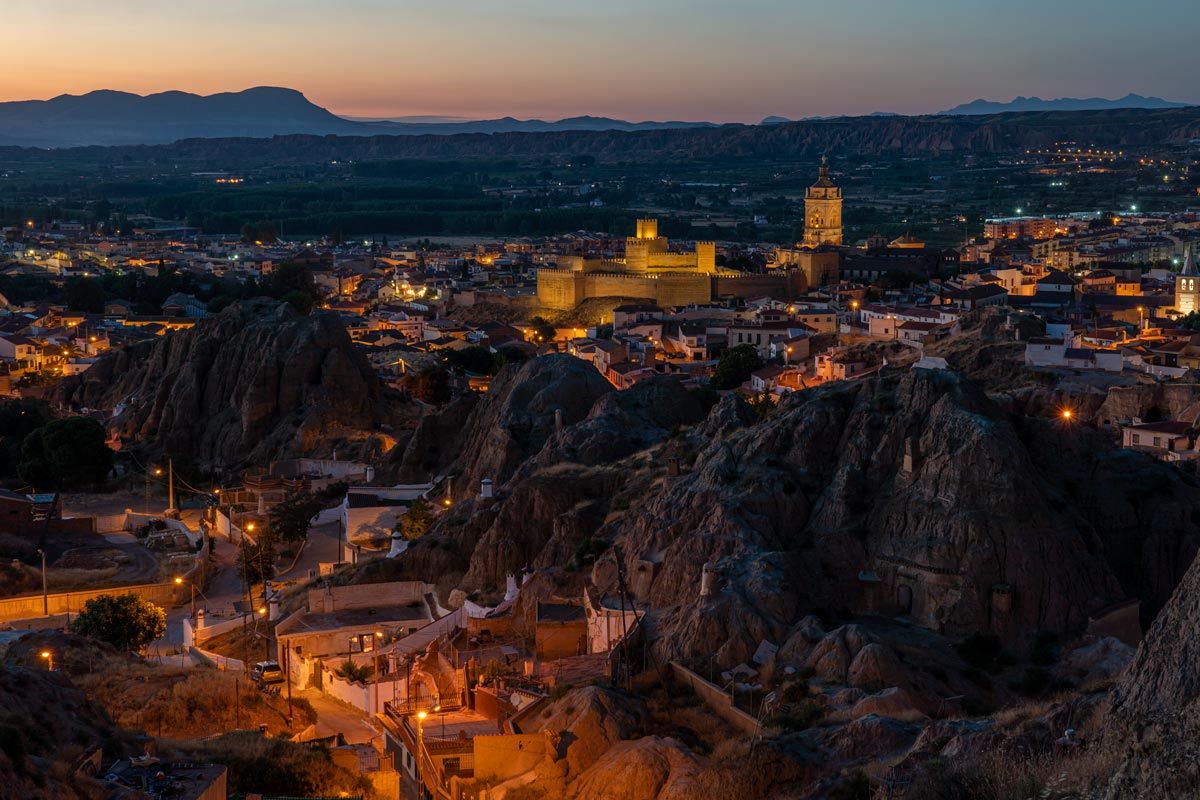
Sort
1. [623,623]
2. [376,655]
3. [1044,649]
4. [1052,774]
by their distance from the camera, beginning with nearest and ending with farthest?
[1052,774] → [1044,649] → [623,623] → [376,655]

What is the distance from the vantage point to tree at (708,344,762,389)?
163 feet

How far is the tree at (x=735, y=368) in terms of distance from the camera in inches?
1953

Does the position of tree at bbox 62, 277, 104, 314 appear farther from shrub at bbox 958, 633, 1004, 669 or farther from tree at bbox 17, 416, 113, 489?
shrub at bbox 958, 633, 1004, 669

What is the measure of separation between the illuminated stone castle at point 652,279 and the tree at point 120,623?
5457cm

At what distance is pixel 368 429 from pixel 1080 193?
13619 centimetres

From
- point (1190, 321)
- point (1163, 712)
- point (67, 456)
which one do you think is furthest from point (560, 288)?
point (1163, 712)

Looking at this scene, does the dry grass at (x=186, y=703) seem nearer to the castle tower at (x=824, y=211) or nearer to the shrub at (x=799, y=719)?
the shrub at (x=799, y=719)

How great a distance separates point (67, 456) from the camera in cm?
4538

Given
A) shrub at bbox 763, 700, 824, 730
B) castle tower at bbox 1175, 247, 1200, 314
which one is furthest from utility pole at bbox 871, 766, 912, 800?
castle tower at bbox 1175, 247, 1200, 314

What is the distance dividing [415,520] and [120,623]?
7305 millimetres

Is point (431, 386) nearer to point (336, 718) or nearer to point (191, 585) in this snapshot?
point (191, 585)

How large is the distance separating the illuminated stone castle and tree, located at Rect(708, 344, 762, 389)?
95.3 ft

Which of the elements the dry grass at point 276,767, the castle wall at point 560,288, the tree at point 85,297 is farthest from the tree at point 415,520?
the tree at point 85,297

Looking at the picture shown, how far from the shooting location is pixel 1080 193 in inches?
6649
